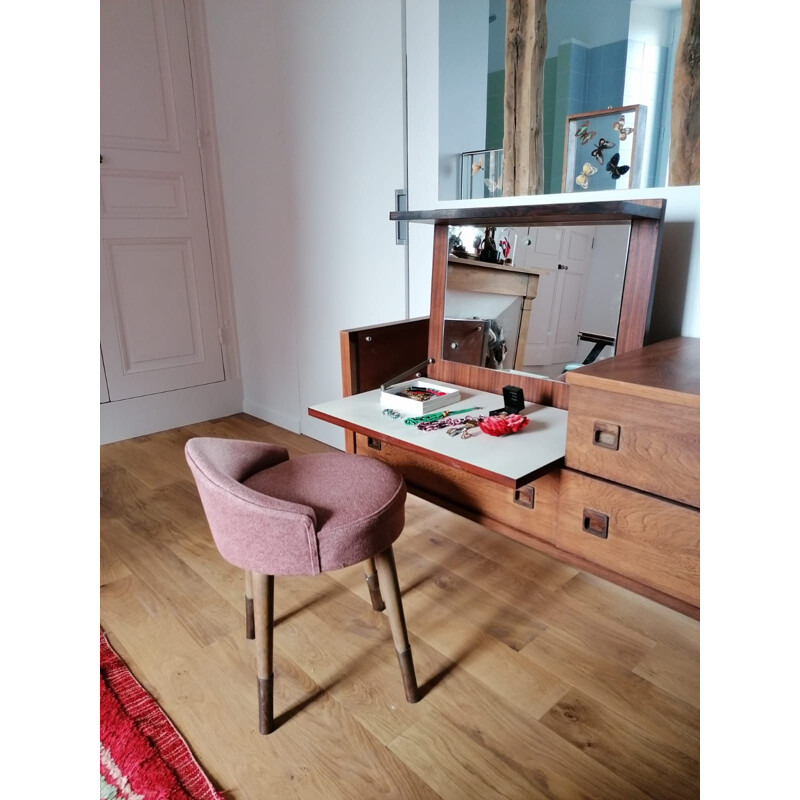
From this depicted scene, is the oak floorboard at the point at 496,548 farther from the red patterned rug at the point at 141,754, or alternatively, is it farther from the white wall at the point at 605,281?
the red patterned rug at the point at 141,754

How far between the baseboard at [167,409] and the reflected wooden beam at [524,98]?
2206mm

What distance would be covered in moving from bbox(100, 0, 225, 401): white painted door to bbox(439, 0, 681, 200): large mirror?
1669 mm

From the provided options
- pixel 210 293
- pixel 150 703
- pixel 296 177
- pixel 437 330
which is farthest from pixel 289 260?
pixel 150 703

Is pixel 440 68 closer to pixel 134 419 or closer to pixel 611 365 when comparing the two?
pixel 611 365

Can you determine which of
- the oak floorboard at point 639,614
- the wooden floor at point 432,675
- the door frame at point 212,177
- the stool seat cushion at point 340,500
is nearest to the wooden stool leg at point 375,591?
the wooden floor at point 432,675

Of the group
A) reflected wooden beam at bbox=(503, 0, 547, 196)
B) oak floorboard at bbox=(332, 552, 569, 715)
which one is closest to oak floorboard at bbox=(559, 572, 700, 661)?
oak floorboard at bbox=(332, 552, 569, 715)

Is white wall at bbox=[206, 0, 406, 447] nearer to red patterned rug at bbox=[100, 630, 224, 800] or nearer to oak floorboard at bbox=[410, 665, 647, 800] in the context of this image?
oak floorboard at bbox=[410, 665, 647, 800]

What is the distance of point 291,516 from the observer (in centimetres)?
107

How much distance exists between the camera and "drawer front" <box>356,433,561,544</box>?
116 cm

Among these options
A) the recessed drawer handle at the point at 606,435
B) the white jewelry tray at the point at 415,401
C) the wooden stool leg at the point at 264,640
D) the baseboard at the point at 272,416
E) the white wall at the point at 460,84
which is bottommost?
the baseboard at the point at 272,416

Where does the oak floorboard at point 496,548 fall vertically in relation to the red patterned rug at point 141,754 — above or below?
above

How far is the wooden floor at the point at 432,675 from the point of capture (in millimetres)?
1161

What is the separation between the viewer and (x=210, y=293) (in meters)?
3.23
